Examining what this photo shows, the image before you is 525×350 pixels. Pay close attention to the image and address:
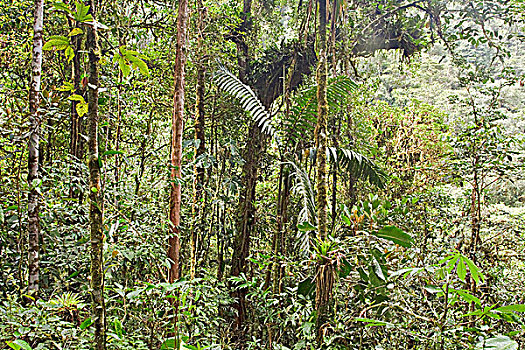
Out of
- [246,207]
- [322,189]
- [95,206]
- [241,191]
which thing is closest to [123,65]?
[95,206]

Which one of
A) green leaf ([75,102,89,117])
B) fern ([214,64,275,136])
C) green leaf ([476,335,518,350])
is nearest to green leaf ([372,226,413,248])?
green leaf ([476,335,518,350])

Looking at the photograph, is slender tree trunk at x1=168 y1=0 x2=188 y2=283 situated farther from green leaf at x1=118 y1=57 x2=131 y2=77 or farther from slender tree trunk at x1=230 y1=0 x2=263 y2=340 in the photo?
slender tree trunk at x1=230 y1=0 x2=263 y2=340

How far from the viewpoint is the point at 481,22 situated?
3912 millimetres

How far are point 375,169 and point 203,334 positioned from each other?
212 cm

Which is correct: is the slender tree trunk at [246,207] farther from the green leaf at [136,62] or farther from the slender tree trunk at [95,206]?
the green leaf at [136,62]

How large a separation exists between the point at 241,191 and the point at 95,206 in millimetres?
3491

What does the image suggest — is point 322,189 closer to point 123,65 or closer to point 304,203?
point 304,203

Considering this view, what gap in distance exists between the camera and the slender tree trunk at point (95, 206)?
1418 millimetres

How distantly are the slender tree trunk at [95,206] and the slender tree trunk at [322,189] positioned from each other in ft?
3.38

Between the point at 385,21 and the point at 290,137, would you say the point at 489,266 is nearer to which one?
the point at 290,137

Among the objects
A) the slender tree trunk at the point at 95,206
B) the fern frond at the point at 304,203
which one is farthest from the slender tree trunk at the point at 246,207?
the slender tree trunk at the point at 95,206

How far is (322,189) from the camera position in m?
2.20

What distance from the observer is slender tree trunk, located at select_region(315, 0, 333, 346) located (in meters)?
2.00

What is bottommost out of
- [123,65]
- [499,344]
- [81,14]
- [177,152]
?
[499,344]
